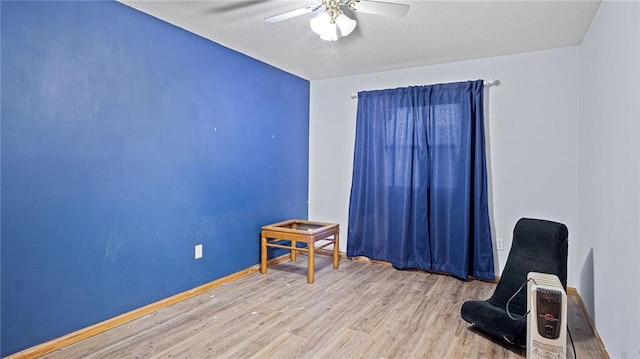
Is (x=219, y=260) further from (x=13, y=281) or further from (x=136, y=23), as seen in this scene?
(x=136, y=23)

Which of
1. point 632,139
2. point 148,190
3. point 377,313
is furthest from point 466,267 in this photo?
point 148,190

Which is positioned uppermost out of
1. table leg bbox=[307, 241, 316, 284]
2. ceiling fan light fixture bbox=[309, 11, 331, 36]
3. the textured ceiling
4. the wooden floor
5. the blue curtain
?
the textured ceiling

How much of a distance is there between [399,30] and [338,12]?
941 mm

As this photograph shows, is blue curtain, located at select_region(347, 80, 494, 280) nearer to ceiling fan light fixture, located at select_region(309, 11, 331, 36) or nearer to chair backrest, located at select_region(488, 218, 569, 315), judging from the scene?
chair backrest, located at select_region(488, 218, 569, 315)

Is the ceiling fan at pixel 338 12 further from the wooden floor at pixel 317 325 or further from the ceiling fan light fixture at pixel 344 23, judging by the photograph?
the wooden floor at pixel 317 325

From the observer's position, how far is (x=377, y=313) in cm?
270

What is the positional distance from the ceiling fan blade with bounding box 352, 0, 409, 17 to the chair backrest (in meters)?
1.76

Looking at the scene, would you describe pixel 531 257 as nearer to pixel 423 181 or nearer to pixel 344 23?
pixel 423 181

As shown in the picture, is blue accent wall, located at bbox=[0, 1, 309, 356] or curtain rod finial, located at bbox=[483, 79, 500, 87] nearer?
blue accent wall, located at bbox=[0, 1, 309, 356]

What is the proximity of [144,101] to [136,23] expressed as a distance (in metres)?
0.57

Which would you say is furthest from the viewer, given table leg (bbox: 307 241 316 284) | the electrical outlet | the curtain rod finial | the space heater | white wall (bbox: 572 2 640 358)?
the curtain rod finial

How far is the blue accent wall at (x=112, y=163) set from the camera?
6.50 feet

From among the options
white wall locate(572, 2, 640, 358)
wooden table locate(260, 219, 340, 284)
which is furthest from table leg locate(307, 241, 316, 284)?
white wall locate(572, 2, 640, 358)

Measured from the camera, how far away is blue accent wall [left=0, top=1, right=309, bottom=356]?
1.98m
